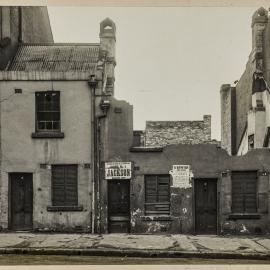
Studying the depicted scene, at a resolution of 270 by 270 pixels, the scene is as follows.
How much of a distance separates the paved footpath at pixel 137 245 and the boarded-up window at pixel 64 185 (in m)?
1.45

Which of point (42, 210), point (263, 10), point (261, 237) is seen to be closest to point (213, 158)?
point (261, 237)

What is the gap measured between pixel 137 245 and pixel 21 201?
18.7ft

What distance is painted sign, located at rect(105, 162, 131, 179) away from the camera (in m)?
18.5

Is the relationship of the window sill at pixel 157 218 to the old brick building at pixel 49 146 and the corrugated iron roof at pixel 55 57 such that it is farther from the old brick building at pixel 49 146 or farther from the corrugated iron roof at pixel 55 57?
the corrugated iron roof at pixel 55 57

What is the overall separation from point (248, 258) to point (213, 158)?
5330 millimetres

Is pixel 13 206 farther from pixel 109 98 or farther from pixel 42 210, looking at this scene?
pixel 109 98

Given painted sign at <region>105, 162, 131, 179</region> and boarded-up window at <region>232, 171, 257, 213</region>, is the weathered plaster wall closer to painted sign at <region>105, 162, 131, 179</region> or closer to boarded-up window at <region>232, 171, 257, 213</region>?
painted sign at <region>105, 162, 131, 179</region>

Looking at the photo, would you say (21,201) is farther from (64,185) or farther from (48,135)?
(48,135)

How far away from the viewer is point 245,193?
1852 cm

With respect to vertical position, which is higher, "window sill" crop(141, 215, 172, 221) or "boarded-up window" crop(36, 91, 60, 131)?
"boarded-up window" crop(36, 91, 60, 131)

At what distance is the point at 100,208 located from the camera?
18.5 meters

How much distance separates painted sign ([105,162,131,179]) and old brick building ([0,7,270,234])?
0.04m

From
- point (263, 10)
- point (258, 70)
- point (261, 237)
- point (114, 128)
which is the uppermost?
point (263, 10)

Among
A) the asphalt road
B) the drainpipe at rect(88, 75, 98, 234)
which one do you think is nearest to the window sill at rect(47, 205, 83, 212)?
→ the drainpipe at rect(88, 75, 98, 234)
